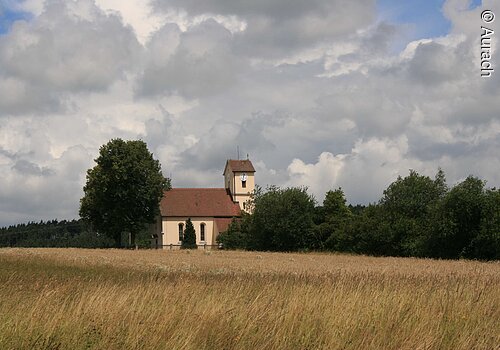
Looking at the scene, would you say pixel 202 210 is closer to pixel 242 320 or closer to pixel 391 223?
pixel 391 223

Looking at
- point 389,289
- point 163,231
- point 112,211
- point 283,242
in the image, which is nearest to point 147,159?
point 112,211

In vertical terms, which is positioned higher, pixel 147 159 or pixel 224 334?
pixel 147 159

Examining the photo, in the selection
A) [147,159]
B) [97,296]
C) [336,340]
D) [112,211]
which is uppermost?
[147,159]

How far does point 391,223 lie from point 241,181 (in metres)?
54.5

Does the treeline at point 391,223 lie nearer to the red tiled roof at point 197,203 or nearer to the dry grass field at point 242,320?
the red tiled roof at point 197,203

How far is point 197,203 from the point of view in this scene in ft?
365

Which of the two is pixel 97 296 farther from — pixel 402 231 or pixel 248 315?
pixel 402 231

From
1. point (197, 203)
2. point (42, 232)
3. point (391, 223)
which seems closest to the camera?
point (391, 223)

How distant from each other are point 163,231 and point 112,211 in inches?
1250

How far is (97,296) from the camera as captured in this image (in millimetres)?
9109

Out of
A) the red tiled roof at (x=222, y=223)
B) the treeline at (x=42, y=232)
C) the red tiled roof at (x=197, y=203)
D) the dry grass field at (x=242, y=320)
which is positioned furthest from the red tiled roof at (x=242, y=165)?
the dry grass field at (x=242, y=320)

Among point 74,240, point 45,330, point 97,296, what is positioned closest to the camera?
point 45,330

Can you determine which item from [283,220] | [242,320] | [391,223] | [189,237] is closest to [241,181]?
[189,237]

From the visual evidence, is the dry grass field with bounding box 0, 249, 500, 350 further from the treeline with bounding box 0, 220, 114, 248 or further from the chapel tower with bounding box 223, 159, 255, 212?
the treeline with bounding box 0, 220, 114, 248
